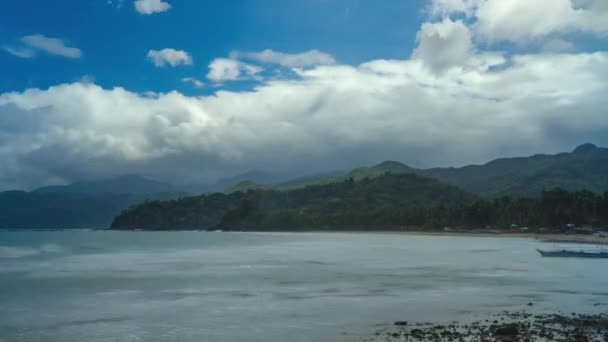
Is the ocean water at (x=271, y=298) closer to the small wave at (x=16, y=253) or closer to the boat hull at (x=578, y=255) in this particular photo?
the boat hull at (x=578, y=255)

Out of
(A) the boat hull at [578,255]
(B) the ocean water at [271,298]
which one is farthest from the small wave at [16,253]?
(A) the boat hull at [578,255]

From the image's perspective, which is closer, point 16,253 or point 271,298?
point 271,298

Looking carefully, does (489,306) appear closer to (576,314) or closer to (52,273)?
(576,314)

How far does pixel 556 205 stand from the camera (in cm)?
18100

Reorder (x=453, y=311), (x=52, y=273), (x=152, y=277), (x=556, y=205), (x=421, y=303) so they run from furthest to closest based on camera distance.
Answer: (x=556, y=205) < (x=52, y=273) < (x=152, y=277) < (x=421, y=303) < (x=453, y=311)

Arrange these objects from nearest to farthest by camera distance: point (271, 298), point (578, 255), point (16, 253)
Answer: point (271, 298) < point (578, 255) < point (16, 253)

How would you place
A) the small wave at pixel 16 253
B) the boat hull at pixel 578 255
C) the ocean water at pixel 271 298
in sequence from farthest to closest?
the small wave at pixel 16 253 < the boat hull at pixel 578 255 < the ocean water at pixel 271 298

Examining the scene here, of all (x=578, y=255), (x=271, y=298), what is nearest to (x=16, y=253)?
(x=271, y=298)

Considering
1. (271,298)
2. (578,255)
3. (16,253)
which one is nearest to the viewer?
(271,298)

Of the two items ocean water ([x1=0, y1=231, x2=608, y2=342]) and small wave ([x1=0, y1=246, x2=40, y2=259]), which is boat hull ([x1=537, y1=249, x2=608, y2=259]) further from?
small wave ([x1=0, y1=246, x2=40, y2=259])

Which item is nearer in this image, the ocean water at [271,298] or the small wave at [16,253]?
the ocean water at [271,298]

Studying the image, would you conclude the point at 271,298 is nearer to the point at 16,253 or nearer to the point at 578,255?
the point at 578,255

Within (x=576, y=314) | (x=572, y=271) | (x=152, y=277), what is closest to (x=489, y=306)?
(x=576, y=314)

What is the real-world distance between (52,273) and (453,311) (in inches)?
2257
